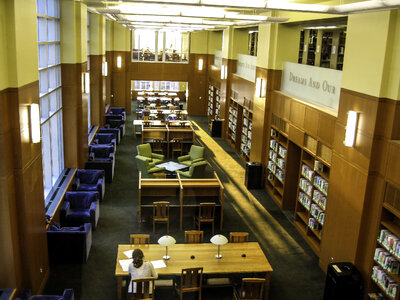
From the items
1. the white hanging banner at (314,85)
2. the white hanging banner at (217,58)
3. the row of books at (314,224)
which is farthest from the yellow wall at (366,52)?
the white hanging banner at (217,58)

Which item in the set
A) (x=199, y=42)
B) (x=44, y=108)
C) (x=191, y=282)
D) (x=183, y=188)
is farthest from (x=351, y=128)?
(x=199, y=42)

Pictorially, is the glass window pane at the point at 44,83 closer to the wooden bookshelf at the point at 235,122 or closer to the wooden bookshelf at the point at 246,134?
the wooden bookshelf at the point at 246,134

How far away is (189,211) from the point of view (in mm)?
11188

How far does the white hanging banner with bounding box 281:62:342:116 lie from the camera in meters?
9.40

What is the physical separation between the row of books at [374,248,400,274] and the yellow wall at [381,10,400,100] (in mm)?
2600

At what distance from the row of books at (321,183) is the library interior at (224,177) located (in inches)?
1.7

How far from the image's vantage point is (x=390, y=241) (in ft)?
22.5

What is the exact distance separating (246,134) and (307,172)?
6369mm

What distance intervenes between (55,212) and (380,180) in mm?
7081

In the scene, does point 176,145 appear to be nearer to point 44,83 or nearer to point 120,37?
point 44,83

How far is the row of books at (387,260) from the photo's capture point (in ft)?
22.5

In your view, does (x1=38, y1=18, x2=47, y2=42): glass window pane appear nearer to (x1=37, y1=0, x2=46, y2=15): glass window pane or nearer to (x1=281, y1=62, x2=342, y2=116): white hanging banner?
(x1=37, y1=0, x2=46, y2=15): glass window pane

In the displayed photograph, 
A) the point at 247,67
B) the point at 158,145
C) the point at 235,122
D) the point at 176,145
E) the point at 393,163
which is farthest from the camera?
the point at 235,122

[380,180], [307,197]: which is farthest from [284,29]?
[380,180]
